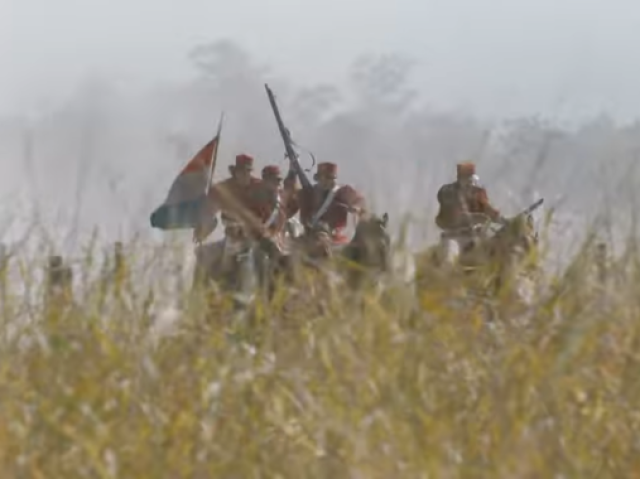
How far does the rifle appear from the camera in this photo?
1273 cm

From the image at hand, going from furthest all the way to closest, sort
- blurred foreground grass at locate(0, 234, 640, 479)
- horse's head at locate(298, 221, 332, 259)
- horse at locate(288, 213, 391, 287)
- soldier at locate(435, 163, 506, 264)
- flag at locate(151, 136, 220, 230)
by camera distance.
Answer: flag at locate(151, 136, 220, 230) → horse's head at locate(298, 221, 332, 259) → soldier at locate(435, 163, 506, 264) → horse at locate(288, 213, 391, 287) → blurred foreground grass at locate(0, 234, 640, 479)

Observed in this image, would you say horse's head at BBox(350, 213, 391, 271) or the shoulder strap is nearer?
horse's head at BBox(350, 213, 391, 271)

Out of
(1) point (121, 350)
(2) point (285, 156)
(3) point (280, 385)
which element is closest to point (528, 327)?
(3) point (280, 385)

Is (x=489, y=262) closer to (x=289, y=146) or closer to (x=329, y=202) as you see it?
(x=329, y=202)

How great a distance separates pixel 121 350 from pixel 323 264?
3.39 ft

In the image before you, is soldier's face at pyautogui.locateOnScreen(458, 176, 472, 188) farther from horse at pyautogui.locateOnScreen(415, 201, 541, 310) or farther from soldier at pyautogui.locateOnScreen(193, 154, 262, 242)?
horse at pyautogui.locateOnScreen(415, 201, 541, 310)

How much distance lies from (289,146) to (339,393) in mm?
8806

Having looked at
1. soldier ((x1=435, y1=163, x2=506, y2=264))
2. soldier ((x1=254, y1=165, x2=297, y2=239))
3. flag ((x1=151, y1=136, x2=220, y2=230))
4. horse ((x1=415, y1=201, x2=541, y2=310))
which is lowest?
horse ((x1=415, y1=201, x2=541, y2=310))

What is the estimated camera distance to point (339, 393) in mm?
4621

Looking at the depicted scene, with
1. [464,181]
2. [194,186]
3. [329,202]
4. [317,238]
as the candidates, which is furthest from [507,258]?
[194,186]

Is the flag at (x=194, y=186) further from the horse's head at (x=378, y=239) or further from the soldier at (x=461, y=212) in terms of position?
the horse's head at (x=378, y=239)

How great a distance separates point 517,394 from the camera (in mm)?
4289

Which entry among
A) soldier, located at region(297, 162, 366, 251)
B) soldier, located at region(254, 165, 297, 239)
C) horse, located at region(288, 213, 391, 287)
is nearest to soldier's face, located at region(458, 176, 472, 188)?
soldier, located at region(254, 165, 297, 239)

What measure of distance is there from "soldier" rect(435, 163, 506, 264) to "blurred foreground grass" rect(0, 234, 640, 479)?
0.61 meters
